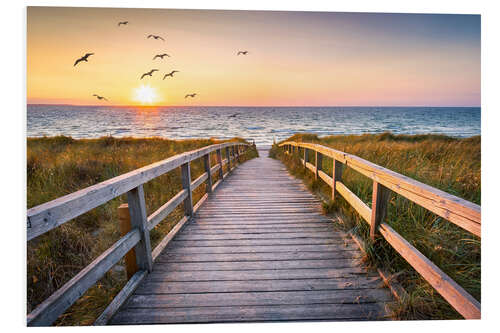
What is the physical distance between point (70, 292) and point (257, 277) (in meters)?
1.33

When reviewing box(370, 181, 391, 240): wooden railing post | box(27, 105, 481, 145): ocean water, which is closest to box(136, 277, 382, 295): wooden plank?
box(370, 181, 391, 240): wooden railing post

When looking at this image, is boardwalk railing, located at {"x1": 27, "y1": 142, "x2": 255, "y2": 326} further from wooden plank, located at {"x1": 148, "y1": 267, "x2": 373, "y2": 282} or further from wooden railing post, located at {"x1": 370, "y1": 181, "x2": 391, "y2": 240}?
wooden railing post, located at {"x1": 370, "y1": 181, "x2": 391, "y2": 240}

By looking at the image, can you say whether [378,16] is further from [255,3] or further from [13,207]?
[13,207]

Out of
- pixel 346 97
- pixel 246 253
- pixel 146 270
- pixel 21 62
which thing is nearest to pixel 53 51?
pixel 21 62

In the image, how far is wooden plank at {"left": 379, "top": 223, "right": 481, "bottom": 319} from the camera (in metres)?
1.40

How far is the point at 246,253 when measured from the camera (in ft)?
8.51

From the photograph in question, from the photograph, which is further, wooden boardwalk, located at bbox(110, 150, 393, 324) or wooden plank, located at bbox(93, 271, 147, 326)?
wooden boardwalk, located at bbox(110, 150, 393, 324)

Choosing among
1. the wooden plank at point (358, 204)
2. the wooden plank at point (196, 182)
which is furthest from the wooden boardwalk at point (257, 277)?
the wooden plank at point (196, 182)

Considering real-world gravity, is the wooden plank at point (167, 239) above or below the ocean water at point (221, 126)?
below

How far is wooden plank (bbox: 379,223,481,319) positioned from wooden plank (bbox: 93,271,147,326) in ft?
6.79

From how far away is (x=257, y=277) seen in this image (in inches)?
86.0

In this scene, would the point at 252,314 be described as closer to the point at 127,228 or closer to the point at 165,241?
the point at 127,228

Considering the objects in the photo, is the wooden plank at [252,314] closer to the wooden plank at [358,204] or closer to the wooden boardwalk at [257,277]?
the wooden boardwalk at [257,277]

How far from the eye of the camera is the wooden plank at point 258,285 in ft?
6.63
